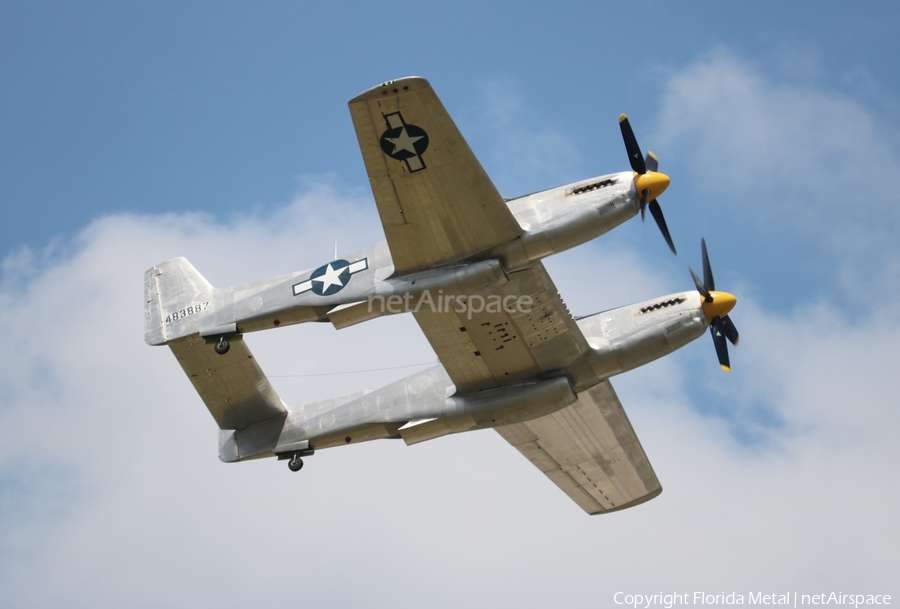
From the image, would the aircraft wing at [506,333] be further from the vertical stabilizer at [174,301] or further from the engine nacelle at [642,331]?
the vertical stabilizer at [174,301]

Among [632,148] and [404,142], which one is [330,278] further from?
[632,148]

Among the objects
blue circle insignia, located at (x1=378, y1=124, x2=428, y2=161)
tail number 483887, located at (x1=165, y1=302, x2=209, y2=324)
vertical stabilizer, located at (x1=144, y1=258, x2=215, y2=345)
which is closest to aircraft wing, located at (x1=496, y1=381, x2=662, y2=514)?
tail number 483887, located at (x1=165, y1=302, x2=209, y2=324)

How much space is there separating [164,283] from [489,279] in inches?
416

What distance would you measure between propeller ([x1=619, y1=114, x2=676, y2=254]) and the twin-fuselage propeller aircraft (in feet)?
0.12

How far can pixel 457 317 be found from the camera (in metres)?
26.9

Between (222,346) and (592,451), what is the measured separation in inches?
464

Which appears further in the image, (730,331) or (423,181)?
(730,331)

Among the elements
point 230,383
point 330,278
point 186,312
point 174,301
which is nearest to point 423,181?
point 330,278

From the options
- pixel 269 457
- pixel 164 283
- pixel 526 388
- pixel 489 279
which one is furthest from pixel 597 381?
pixel 164 283

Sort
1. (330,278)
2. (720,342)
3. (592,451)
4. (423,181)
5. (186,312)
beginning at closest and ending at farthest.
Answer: (423,181), (330,278), (720,342), (186,312), (592,451)

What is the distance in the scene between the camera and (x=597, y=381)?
94.2ft

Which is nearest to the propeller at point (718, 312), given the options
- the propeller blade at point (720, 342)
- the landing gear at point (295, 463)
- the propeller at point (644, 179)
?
the propeller blade at point (720, 342)

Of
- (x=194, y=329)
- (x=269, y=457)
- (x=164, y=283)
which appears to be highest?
(x=164, y=283)

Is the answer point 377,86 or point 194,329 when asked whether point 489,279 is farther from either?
point 194,329
